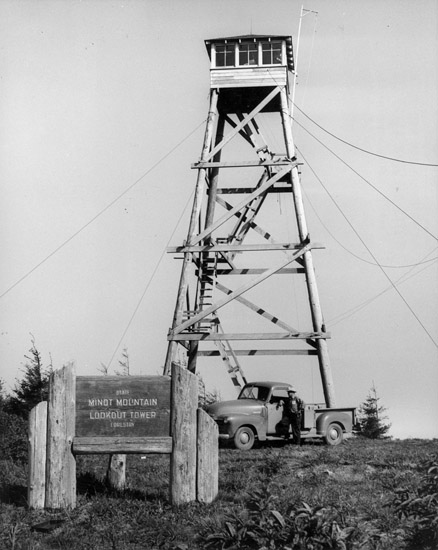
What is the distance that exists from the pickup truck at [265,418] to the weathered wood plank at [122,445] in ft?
20.0

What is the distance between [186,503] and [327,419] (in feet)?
25.9

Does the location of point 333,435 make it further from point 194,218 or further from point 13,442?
point 13,442

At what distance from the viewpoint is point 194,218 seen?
18.3 metres

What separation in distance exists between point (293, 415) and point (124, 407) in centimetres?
714

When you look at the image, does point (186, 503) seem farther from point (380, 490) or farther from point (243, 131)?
point (243, 131)

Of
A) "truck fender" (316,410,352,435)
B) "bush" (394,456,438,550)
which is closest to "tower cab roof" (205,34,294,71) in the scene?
"truck fender" (316,410,352,435)

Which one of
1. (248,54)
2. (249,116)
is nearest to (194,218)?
(249,116)

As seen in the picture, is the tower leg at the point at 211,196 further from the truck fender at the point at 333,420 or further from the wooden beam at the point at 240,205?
the truck fender at the point at 333,420

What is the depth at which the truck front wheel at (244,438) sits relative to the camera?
15570 mm

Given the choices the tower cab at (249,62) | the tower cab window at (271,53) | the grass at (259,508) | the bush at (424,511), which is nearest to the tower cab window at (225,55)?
the tower cab at (249,62)

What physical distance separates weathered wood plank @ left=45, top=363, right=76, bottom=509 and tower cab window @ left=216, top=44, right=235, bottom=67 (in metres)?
11.2

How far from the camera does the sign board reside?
9625 millimetres

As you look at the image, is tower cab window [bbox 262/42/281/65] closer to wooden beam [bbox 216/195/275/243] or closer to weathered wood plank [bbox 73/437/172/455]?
wooden beam [bbox 216/195/275/243]

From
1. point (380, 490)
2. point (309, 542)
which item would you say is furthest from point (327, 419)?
point (309, 542)
